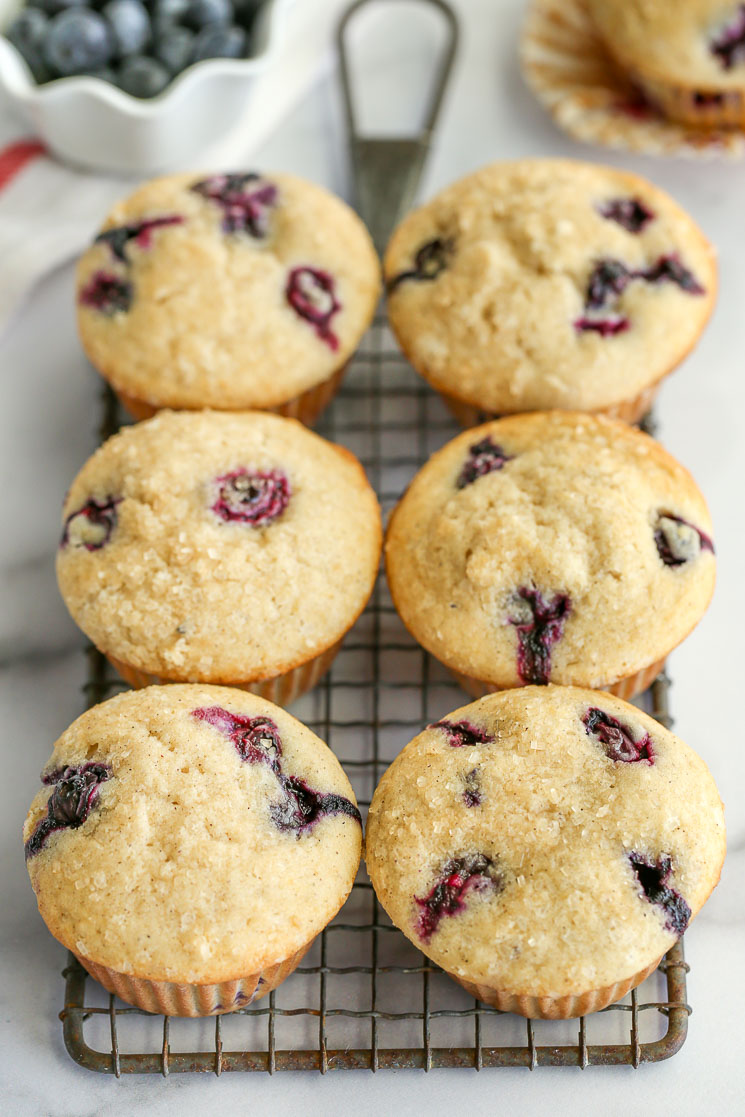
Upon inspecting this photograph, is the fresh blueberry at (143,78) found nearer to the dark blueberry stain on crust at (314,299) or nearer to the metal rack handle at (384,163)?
the metal rack handle at (384,163)

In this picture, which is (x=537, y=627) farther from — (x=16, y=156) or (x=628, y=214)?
Answer: (x=16, y=156)

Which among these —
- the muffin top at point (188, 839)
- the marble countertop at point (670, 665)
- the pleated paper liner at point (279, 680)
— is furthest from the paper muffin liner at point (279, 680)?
the marble countertop at point (670, 665)

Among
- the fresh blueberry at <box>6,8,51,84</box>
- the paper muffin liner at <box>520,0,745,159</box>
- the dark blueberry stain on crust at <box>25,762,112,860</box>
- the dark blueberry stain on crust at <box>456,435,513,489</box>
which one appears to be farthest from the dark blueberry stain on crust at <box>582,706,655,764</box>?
the fresh blueberry at <box>6,8,51,84</box>

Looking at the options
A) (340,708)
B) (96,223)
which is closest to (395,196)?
(96,223)

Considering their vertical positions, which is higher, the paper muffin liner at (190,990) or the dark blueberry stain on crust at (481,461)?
the dark blueberry stain on crust at (481,461)

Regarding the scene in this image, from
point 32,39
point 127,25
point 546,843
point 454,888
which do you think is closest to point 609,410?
point 546,843

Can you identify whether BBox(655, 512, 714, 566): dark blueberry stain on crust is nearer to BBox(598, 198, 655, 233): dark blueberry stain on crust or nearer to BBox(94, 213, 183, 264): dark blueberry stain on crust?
BBox(598, 198, 655, 233): dark blueberry stain on crust
